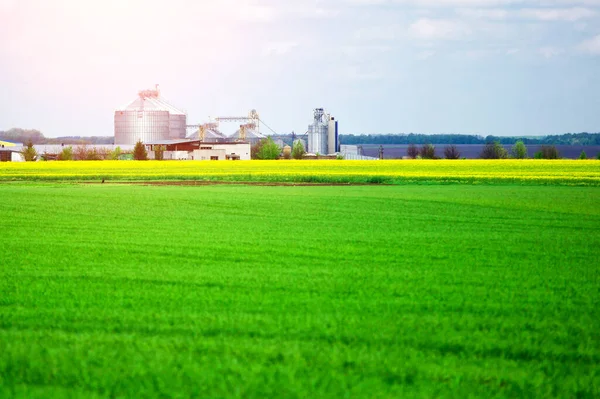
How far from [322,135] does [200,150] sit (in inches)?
1379

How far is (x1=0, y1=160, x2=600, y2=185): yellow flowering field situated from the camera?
41875 millimetres

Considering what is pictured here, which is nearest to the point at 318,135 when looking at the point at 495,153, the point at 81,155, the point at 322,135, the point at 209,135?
the point at 322,135

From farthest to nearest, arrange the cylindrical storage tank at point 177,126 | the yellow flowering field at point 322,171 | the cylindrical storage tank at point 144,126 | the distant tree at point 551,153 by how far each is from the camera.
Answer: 1. the cylindrical storage tank at point 177,126
2. the cylindrical storage tank at point 144,126
3. the distant tree at point 551,153
4. the yellow flowering field at point 322,171

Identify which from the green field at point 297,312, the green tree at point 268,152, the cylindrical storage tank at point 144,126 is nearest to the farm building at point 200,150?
the green tree at point 268,152

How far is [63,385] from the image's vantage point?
202 inches

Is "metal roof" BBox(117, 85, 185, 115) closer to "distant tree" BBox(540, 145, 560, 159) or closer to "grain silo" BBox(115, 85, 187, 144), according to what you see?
"grain silo" BBox(115, 85, 187, 144)

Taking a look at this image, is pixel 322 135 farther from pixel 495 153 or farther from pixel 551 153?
pixel 551 153

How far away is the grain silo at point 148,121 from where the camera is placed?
103 metres

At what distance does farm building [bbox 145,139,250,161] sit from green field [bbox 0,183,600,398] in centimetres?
6718

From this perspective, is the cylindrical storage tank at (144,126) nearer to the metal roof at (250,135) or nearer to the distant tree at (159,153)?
the distant tree at (159,153)

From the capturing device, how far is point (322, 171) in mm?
48312

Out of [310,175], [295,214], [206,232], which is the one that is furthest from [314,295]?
[310,175]

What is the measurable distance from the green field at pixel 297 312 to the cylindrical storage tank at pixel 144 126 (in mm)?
89581

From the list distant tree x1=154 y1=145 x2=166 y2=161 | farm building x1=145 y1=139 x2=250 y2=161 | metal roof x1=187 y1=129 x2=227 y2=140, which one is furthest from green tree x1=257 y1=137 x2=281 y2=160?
metal roof x1=187 y1=129 x2=227 y2=140
